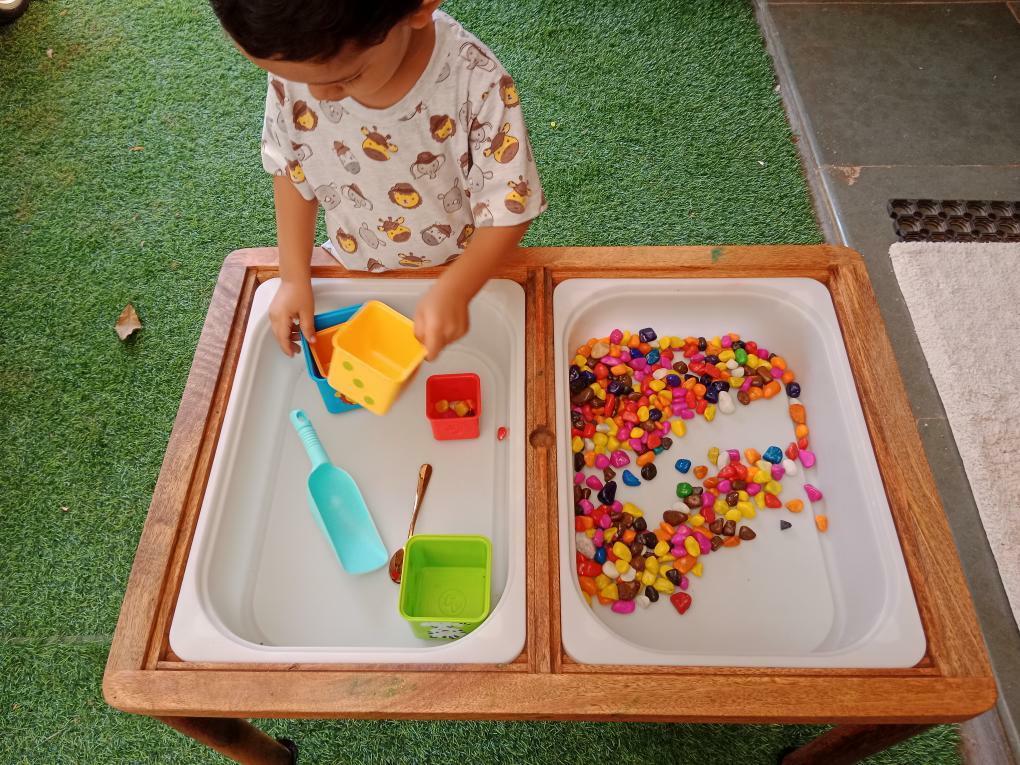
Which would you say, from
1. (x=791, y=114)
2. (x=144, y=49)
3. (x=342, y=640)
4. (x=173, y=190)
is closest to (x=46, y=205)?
(x=173, y=190)

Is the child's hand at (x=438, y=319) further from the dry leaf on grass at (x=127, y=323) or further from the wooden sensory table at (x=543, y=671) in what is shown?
the dry leaf on grass at (x=127, y=323)

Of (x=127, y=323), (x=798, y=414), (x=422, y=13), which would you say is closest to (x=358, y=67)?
(x=422, y=13)

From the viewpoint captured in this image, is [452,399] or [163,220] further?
[163,220]

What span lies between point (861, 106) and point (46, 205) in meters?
2.29

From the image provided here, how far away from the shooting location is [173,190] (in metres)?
1.76

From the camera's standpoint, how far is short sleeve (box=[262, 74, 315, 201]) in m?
0.83

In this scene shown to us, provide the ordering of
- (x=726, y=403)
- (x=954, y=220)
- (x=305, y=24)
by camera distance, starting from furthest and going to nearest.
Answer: (x=954, y=220) → (x=726, y=403) → (x=305, y=24)

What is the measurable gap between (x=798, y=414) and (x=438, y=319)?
0.59 meters

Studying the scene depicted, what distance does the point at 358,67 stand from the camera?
619 millimetres

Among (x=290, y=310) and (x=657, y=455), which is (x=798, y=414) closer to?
(x=657, y=455)

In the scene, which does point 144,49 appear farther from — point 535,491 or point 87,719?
point 535,491

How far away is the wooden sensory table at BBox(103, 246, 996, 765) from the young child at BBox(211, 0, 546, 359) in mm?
160

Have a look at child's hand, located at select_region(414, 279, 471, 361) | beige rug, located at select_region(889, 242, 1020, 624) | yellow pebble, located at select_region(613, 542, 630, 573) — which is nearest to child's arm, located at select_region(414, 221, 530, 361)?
child's hand, located at select_region(414, 279, 471, 361)

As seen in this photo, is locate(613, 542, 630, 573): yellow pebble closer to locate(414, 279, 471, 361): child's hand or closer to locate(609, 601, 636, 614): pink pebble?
locate(609, 601, 636, 614): pink pebble
